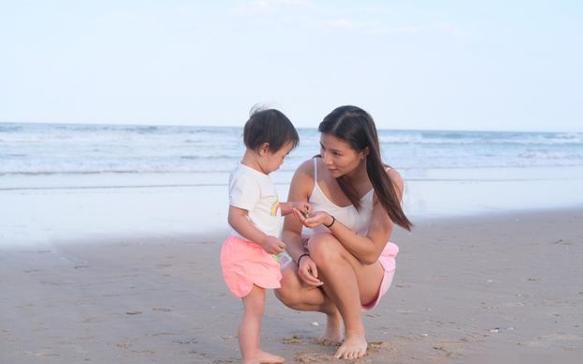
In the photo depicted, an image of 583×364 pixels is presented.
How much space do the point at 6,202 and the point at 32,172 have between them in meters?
5.07

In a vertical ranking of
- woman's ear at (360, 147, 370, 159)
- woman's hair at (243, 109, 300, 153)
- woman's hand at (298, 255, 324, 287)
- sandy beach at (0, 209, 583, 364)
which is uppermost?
woman's hair at (243, 109, 300, 153)

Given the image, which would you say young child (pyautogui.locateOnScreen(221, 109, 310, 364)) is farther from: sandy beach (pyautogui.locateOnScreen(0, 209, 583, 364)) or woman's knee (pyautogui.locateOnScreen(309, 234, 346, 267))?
sandy beach (pyautogui.locateOnScreen(0, 209, 583, 364))

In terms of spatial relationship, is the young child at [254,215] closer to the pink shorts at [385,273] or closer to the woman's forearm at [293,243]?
the woman's forearm at [293,243]

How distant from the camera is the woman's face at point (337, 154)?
12.4 ft

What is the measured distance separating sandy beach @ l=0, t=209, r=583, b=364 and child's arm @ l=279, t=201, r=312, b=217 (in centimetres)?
69

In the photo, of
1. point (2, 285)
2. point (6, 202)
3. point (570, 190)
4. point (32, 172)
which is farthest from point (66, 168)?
point (2, 285)

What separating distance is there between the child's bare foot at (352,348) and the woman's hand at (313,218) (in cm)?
57

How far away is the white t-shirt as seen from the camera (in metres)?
3.46

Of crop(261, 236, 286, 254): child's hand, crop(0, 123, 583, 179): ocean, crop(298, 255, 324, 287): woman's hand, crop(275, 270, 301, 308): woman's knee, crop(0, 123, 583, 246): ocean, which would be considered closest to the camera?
crop(261, 236, 286, 254): child's hand

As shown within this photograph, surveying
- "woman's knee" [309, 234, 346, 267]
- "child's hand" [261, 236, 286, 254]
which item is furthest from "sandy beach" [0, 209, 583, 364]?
"child's hand" [261, 236, 286, 254]

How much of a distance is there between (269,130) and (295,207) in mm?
393

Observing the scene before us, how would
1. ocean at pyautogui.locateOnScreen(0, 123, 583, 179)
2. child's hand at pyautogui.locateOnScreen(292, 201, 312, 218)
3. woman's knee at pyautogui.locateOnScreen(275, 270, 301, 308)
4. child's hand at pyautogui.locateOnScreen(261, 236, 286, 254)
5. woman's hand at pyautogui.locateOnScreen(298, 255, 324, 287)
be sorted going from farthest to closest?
ocean at pyautogui.locateOnScreen(0, 123, 583, 179) < woman's knee at pyautogui.locateOnScreen(275, 270, 301, 308) < woman's hand at pyautogui.locateOnScreen(298, 255, 324, 287) < child's hand at pyautogui.locateOnScreen(292, 201, 312, 218) < child's hand at pyautogui.locateOnScreen(261, 236, 286, 254)

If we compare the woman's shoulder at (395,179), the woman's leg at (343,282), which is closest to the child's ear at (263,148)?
the woman's leg at (343,282)

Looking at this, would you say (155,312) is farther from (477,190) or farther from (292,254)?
(477,190)
